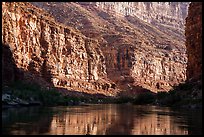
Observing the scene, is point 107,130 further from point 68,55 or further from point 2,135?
point 68,55

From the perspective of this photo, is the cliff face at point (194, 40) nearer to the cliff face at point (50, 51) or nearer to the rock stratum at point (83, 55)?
the cliff face at point (50, 51)

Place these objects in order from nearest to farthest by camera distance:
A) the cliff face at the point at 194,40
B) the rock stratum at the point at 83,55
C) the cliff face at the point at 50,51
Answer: the cliff face at the point at 194,40, the cliff face at the point at 50,51, the rock stratum at the point at 83,55

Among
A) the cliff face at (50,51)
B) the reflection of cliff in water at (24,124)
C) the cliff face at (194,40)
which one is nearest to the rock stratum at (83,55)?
the cliff face at (50,51)

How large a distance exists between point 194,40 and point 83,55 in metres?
68.0

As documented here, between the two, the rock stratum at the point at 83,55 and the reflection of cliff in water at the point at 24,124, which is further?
the rock stratum at the point at 83,55

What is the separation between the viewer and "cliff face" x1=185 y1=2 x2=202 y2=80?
3255 inches

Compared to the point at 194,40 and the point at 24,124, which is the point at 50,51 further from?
the point at 24,124

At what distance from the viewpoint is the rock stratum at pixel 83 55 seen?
11174 centimetres

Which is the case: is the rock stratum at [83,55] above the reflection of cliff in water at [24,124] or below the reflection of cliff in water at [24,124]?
above

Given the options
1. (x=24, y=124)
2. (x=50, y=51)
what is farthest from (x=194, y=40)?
(x=24, y=124)

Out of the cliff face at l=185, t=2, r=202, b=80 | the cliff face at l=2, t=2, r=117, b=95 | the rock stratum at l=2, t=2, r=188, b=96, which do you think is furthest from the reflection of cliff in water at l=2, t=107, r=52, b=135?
the cliff face at l=2, t=2, r=117, b=95

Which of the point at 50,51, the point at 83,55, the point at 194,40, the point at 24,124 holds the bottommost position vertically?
the point at 24,124

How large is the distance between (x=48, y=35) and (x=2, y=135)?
107680mm

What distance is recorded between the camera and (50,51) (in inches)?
5027
